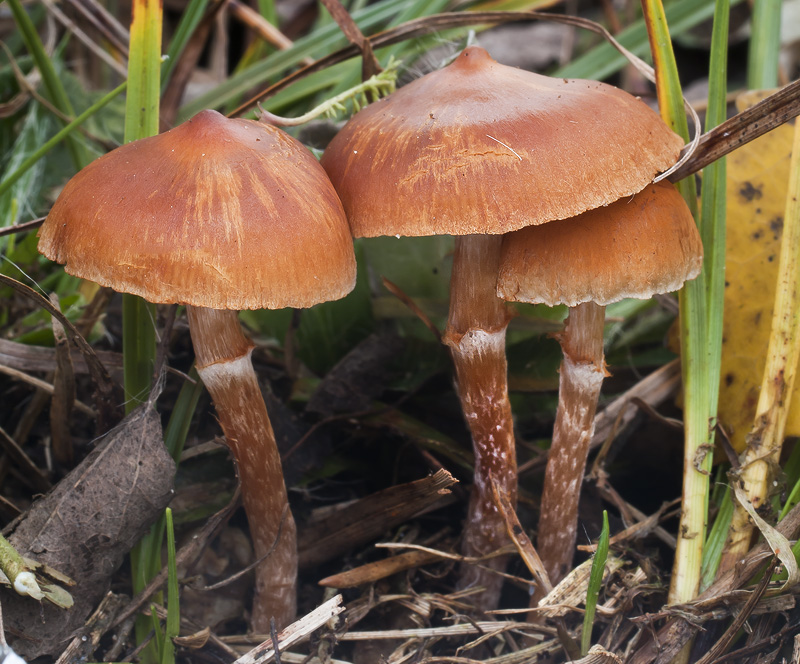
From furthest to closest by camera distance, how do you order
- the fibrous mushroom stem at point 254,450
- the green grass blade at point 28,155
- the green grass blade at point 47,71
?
the green grass blade at point 28,155
the green grass blade at point 47,71
the fibrous mushroom stem at point 254,450

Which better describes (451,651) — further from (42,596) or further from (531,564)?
(42,596)

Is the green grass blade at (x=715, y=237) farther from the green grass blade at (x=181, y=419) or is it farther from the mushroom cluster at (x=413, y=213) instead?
the green grass blade at (x=181, y=419)

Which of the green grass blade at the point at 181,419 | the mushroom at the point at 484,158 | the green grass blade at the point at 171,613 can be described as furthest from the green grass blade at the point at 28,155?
the green grass blade at the point at 171,613


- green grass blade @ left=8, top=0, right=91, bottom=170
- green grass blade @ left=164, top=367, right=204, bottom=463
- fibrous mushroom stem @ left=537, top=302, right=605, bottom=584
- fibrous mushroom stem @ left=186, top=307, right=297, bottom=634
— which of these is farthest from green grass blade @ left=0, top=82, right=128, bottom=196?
fibrous mushroom stem @ left=537, top=302, right=605, bottom=584

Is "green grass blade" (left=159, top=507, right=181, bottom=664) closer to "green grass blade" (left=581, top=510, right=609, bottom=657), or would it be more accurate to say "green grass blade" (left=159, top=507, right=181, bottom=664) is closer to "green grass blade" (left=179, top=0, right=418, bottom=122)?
"green grass blade" (left=581, top=510, right=609, bottom=657)

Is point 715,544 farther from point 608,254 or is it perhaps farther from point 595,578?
point 608,254

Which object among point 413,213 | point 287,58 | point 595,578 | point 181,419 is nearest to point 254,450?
point 181,419
